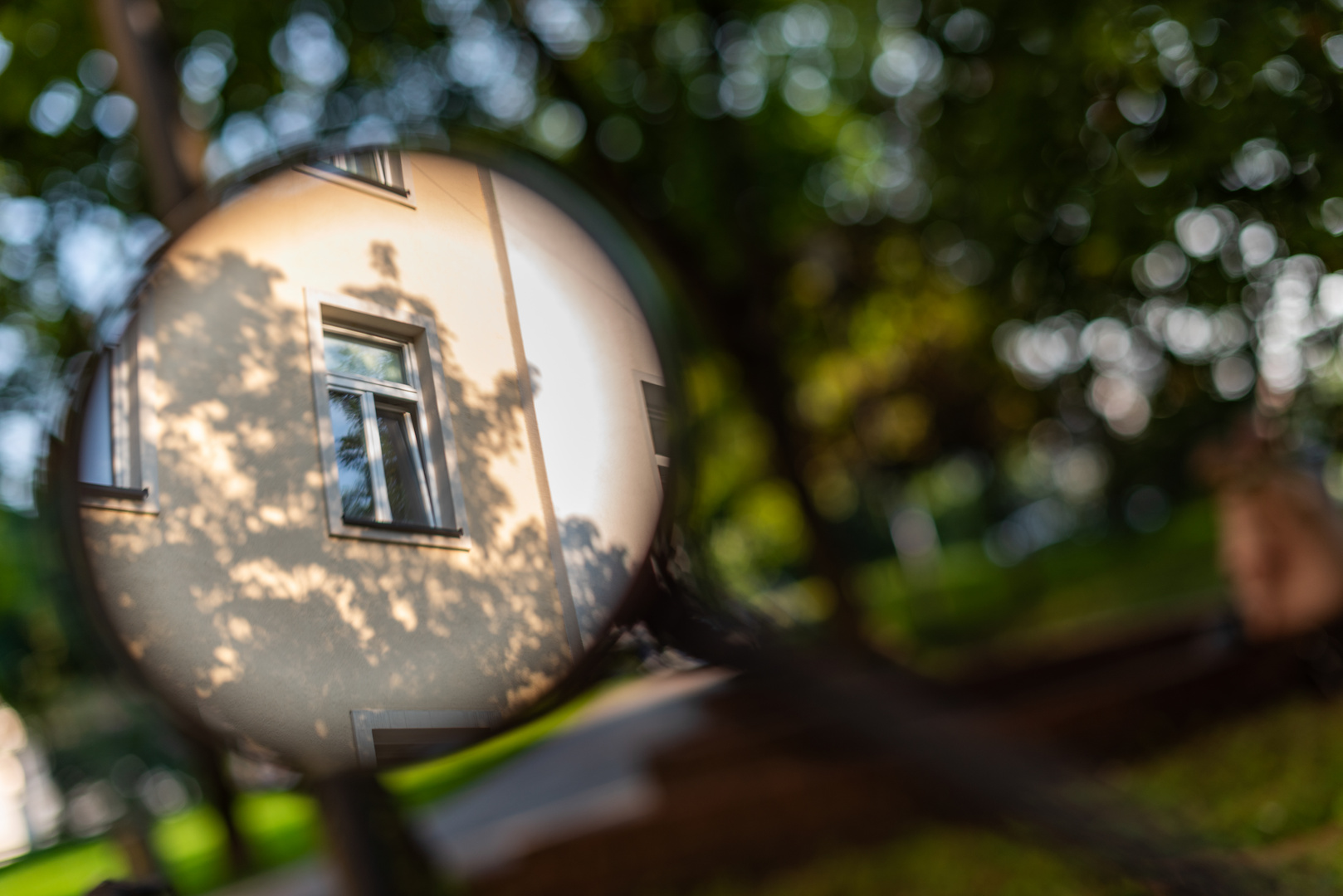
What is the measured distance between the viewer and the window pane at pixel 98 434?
885mm

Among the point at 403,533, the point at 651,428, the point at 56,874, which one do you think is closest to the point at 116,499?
the point at 403,533

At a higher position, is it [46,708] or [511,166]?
[511,166]

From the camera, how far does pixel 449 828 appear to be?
1255 centimetres

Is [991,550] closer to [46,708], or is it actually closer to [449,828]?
[449,828]

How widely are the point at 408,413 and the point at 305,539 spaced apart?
6.1 inches

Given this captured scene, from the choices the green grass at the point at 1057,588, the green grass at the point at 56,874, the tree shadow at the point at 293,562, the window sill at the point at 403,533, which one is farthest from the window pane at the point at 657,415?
the green grass at the point at 1057,588

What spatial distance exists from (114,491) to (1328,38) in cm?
234

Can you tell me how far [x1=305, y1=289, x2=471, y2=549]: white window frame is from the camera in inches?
31.6

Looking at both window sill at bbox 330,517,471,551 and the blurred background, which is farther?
the blurred background

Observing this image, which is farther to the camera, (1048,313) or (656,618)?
A: (1048,313)

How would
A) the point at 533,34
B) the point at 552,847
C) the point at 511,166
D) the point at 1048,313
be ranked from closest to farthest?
the point at 511,166 < the point at 1048,313 < the point at 533,34 < the point at 552,847

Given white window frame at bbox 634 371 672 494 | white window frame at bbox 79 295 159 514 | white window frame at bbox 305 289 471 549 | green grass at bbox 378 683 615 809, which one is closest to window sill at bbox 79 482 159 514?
white window frame at bbox 79 295 159 514

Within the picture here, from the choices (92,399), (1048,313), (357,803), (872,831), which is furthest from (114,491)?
(872,831)

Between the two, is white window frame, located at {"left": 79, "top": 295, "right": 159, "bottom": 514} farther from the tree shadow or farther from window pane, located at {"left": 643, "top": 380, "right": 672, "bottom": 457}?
window pane, located at {"left": 643, "top": 380, "right": 672, "bottom": 457}
